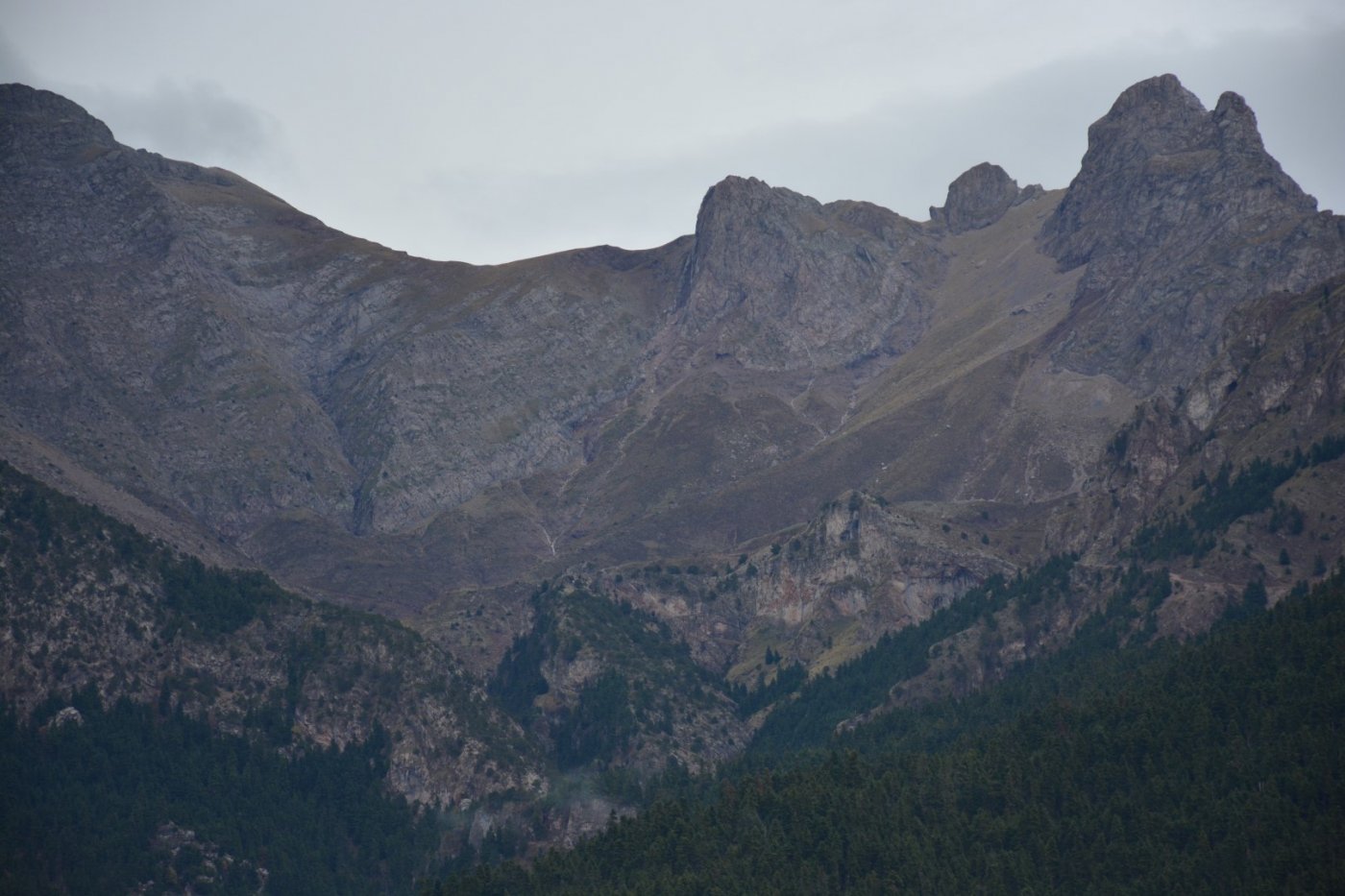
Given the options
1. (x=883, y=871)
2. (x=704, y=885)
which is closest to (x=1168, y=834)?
(x=883, y=871)

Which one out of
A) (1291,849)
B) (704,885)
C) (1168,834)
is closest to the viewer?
(1291,849)

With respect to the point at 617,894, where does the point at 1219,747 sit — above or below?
above

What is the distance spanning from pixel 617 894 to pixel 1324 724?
270ft

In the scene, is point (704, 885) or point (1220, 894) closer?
point (1220, 894)

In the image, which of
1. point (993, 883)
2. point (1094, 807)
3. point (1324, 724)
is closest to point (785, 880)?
point (993, 883)

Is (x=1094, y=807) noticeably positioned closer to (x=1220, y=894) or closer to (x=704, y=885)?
(x=1220, y=894)

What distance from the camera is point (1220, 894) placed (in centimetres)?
17288

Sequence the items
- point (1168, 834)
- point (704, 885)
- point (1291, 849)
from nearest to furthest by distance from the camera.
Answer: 1. point (1291, 849)
2. point (1168, 834)
3. point (704, 885)

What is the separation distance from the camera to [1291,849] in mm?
171625

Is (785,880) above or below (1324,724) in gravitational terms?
below

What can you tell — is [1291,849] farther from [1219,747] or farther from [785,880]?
[785,880]

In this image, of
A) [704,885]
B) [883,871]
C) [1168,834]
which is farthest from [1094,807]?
[704,885]

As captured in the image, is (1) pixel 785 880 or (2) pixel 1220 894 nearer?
(2) pixel 1220 894

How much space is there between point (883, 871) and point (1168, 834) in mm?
32415
